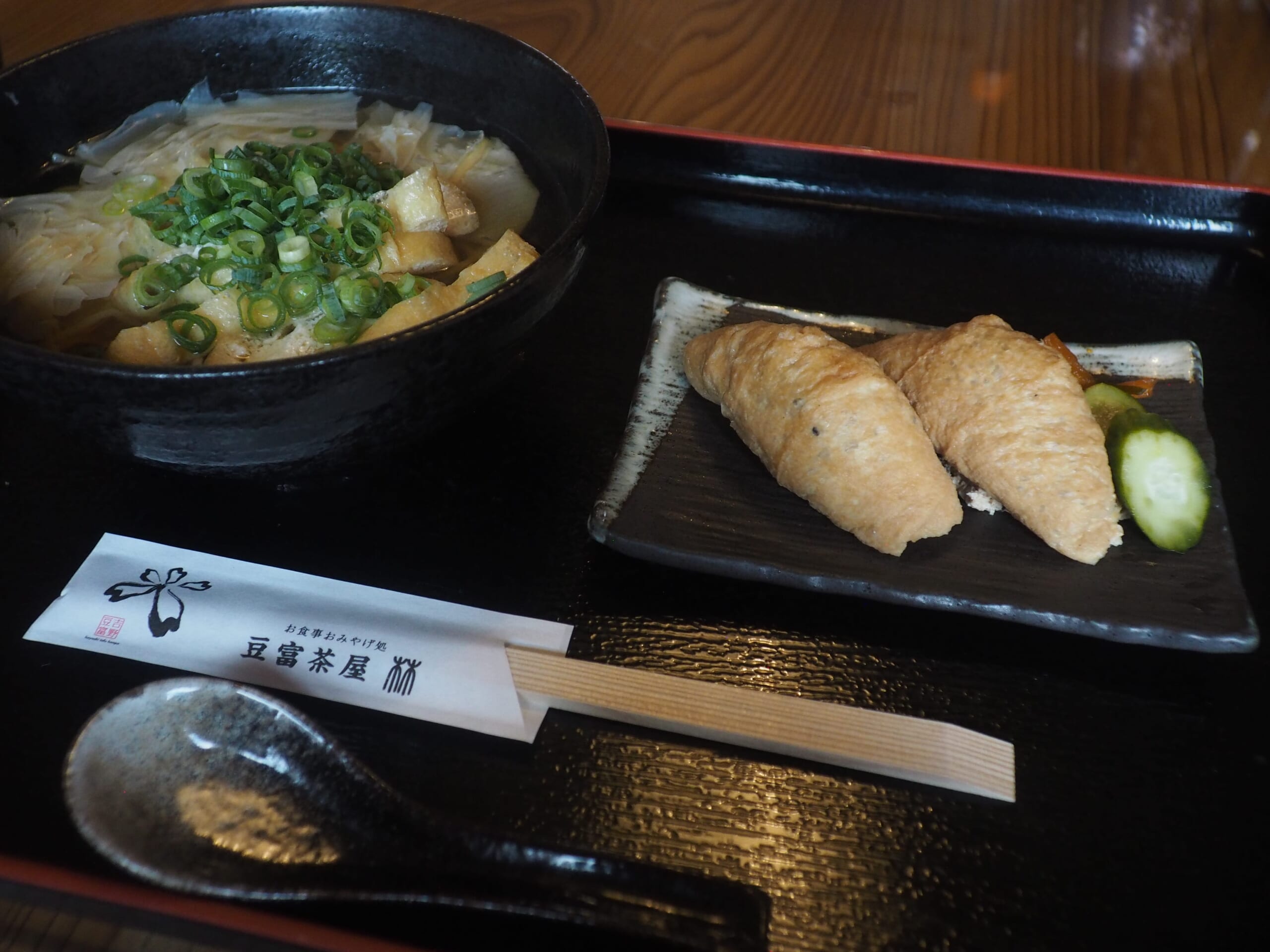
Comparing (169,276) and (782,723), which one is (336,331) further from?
(782,723)

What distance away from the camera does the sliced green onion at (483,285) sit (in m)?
1.34

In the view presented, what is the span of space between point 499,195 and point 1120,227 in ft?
4.55

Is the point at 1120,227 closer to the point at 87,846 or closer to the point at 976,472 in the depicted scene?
the point at 976,472

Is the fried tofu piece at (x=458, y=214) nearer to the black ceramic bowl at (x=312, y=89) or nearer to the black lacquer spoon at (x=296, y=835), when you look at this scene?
the black ceramic bowl at (x=312, y=89)

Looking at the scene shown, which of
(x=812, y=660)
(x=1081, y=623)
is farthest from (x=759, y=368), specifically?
(x=1081, y=623)

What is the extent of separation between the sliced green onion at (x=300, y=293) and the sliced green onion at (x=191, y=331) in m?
0.12

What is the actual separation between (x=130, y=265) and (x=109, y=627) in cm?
60

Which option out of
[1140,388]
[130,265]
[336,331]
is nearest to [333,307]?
[336,331]

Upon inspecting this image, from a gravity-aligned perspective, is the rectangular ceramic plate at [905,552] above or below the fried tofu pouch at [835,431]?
below

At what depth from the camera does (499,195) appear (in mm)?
1661

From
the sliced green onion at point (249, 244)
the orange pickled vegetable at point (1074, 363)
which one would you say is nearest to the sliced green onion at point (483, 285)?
the sliced green onion at point (249, 244)

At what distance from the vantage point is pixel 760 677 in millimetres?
1247

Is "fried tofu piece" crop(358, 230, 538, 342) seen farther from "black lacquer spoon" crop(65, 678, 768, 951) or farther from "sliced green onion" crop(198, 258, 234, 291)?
"black lacquer spoon" crop(65, 678, 768, 951)

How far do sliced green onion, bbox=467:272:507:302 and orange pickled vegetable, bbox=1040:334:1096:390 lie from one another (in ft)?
3.20
